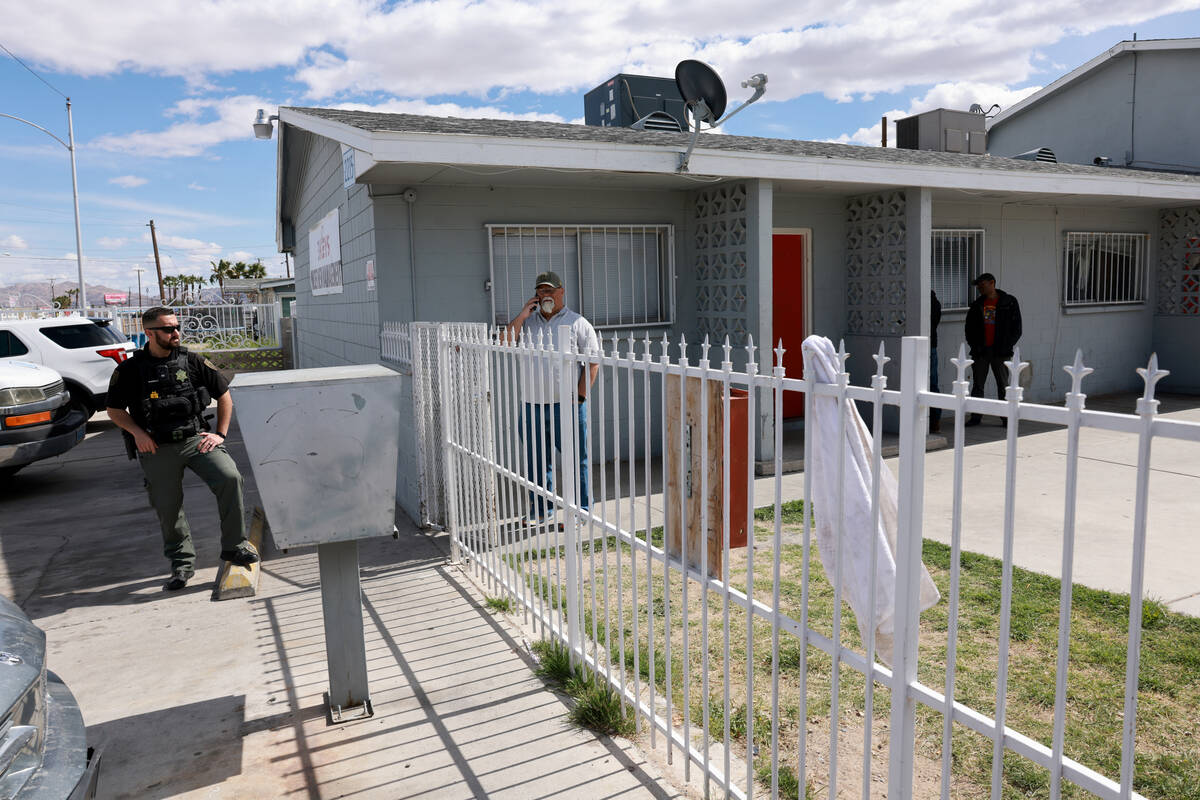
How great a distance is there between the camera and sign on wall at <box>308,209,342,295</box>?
33.0 ft

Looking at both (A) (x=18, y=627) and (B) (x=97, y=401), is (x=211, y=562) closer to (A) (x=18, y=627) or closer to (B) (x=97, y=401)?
(A) (x=18, y=627)

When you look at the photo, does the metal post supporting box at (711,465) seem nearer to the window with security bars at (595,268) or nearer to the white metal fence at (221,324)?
the window with security bars at (595,268)

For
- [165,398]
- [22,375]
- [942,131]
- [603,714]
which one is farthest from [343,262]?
[942,131]

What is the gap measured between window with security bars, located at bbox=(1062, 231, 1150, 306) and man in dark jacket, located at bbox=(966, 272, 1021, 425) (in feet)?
9.58

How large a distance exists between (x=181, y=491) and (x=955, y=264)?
386 inches

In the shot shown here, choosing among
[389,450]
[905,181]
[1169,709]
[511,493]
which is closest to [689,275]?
[905,181]

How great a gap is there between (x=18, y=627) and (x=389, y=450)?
1566 millimetres

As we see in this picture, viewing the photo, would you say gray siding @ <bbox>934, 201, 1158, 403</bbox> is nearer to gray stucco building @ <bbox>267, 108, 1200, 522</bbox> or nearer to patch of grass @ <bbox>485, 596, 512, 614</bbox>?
gray stucco building @ <bbox>267, 108, 1200, 522</bbox>

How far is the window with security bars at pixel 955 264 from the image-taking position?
36.7 feet

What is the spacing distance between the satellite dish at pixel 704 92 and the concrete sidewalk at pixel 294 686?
437 cm

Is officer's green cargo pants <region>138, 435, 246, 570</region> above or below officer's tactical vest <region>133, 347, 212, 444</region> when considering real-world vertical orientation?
below

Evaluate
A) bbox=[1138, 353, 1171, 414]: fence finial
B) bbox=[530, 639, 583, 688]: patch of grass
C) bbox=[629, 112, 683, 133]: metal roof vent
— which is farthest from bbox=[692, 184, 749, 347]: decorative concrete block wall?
bbox=[1138, 353, 1171, 414]: fence finial

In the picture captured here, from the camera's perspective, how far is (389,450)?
397 centimetres

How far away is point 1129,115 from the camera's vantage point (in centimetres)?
1611
